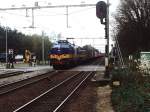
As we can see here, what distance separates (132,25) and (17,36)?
39.0 metres

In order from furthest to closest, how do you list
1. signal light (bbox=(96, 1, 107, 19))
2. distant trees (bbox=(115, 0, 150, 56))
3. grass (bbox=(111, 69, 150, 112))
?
distant trees (bbox=(115, 0, 150, 56))
signal light (bbox=(96, 1, 107, 19))
grass (bbox=(111, 69, 150, 112))

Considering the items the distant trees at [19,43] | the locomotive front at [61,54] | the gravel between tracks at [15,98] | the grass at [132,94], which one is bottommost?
the gravel between tracks at [15,98]

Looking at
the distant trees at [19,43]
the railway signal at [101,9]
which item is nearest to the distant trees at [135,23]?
the distant trees at [19,43]

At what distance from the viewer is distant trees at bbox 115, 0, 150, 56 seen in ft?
212

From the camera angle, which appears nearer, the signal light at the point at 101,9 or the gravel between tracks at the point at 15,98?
the gravel between tracks at the point at 15,98

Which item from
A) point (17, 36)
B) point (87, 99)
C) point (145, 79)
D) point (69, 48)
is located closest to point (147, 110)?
point (87, 99)

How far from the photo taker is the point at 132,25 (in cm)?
6588

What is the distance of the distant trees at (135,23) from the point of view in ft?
212

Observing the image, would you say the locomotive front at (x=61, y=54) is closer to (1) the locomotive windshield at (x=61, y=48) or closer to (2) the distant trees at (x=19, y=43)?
(1) the locomotive windshield at (x=61, y=48)

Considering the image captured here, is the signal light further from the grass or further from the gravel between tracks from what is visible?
the gravel between tracks

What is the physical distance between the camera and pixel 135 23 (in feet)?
215

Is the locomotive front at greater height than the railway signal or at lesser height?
lesser

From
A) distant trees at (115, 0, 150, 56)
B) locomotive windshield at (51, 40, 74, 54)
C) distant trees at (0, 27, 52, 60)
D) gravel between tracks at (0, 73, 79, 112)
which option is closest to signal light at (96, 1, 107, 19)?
gravel between tracks at (0, 73, 79, 112)

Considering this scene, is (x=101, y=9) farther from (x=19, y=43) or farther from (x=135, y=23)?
(x=19, y=43)
